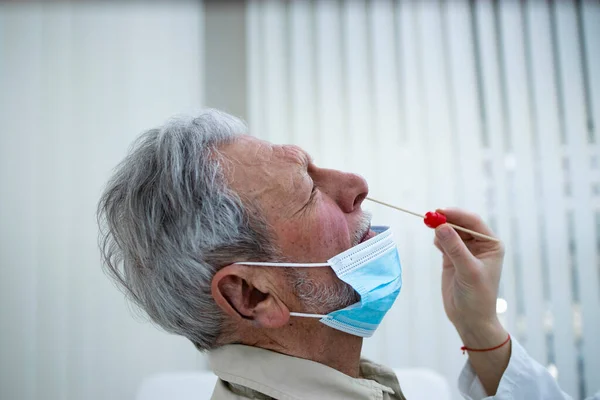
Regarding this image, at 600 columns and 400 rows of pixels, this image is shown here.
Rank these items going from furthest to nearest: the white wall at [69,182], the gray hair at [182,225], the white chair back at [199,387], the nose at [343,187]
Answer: the white wall at [69,182] < the white chair back at [199,387] < the nose at [343,187] < the gray hair at [182,225]

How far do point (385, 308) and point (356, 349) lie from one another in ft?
0.41

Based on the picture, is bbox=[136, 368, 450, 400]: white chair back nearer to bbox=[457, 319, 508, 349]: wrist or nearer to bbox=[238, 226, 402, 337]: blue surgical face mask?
bbox=[457, 319, 508, 349]: wrist

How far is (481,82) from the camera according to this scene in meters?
2.50

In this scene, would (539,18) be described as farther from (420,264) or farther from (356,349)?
(356,349)

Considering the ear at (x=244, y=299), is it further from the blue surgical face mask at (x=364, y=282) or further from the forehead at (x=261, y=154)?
the forehead at (x=261, y=154)

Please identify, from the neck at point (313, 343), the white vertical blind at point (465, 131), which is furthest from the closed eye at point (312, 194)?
the white vertical blind at point (465, 131)

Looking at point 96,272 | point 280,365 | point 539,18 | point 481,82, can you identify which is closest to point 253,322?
point 280,365

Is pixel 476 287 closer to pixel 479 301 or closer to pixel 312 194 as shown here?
pixel 479 301

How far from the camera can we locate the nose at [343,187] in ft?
3.65

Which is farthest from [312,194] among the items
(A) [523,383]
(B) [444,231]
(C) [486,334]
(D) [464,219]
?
(A) [523,383]

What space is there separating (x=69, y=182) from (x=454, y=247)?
183 cm

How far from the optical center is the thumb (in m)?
1.14

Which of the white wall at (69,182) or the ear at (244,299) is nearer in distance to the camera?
the ear at (244,299)

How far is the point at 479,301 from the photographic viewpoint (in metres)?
1.26
